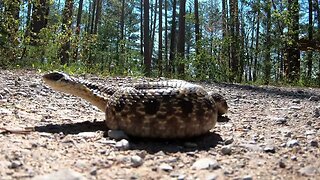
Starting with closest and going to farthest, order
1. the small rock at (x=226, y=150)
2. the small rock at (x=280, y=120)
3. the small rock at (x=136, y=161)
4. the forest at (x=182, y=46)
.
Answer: the small rock at (x=136, y=161)
the small rock at (x=226, y=150)
the small rock at (x=280, y=120)
the forest at (x=182, y=46)

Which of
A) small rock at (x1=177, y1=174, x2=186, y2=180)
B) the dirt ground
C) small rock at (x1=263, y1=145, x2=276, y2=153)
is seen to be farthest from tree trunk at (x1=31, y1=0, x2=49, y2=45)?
small rock at (x1=177, y1=174, x2=186, y2=180)

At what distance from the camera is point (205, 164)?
7.34ft

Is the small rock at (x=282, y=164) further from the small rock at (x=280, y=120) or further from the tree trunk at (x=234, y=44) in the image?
the tree trunk at (x=234, y=44)

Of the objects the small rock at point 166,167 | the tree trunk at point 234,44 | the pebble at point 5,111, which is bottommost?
the small rock at point 166,167

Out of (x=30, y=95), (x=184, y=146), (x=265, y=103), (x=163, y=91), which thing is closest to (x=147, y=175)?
(x=184, y=146)

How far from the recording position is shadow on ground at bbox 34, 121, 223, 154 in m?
2.70

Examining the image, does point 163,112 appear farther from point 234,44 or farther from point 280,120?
point 234,44

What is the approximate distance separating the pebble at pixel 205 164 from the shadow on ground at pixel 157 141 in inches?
14.1

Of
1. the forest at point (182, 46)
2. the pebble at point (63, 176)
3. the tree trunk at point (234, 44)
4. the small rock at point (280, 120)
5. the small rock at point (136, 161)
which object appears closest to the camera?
the pebble at point (63, 176)

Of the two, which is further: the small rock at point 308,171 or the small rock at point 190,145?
the small rock at point 190,145

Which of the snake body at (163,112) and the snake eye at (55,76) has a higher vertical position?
the snake eye at (55,76)

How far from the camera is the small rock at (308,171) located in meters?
2.10

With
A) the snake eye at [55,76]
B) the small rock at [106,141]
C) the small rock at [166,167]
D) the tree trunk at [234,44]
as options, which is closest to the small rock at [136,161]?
the small rock at [166,167]

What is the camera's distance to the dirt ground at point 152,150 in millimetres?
2076
